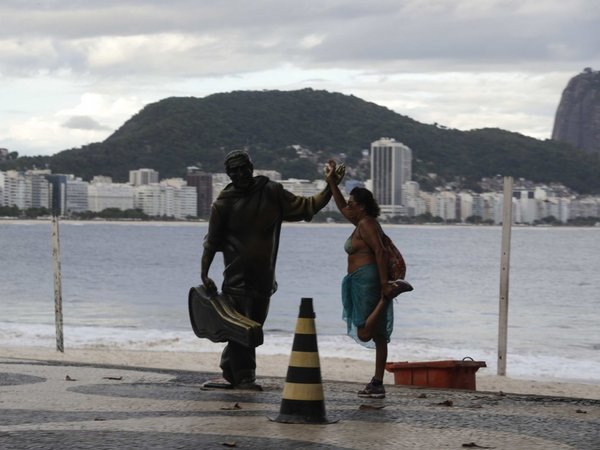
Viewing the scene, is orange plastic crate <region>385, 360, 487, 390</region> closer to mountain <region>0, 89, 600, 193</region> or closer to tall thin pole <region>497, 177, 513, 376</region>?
tall thin pole <region>497, 177, 513, 376</region>

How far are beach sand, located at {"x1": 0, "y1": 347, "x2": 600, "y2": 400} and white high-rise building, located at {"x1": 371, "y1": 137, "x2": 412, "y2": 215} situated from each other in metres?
149

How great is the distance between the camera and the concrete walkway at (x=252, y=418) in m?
8.10

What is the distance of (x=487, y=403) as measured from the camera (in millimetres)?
10445

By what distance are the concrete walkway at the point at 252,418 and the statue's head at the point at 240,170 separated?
168 centimetres

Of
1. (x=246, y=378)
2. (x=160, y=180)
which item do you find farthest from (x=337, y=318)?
(x=160, y=180)

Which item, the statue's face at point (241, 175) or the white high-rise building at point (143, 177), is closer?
the statue's face at point (241, 175)

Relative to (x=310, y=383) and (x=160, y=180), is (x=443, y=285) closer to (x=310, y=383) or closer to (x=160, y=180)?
(x=310, y=383)

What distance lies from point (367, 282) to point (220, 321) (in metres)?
1.21

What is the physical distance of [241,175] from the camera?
11.1 meters

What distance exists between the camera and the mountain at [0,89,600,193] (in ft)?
601

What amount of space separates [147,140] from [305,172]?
2764 cm

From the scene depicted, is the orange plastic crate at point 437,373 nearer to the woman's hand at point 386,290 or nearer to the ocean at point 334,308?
the woman's hand at point 386,290

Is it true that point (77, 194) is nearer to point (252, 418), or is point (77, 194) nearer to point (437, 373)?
point (437, 373)

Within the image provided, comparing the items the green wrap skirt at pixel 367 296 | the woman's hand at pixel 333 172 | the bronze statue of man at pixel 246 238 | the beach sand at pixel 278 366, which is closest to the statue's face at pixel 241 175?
the bronze statue of man at pixel 246 238
